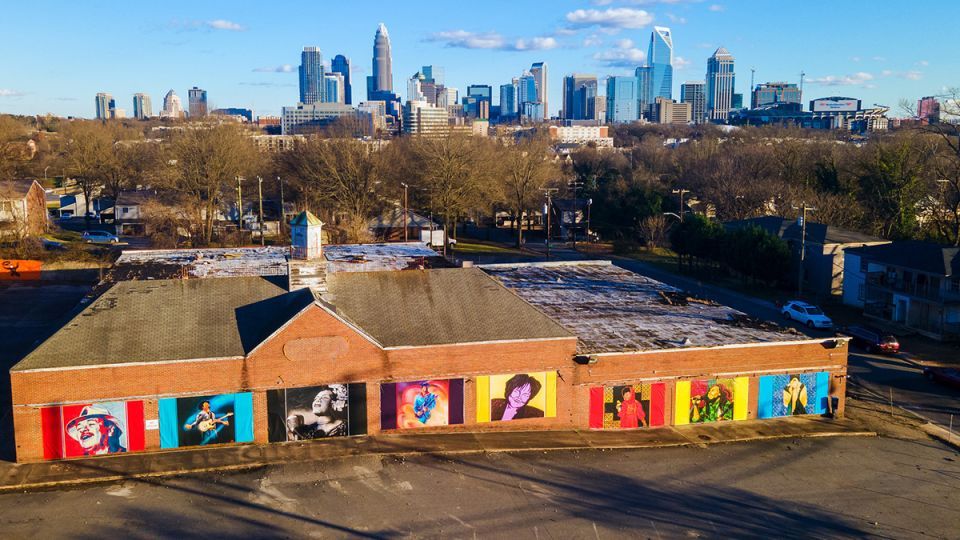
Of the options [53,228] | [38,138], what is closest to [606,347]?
[53,228]

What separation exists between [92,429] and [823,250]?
4259 centimetres

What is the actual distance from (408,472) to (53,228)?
194ft

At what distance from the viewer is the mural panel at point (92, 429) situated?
22.4m

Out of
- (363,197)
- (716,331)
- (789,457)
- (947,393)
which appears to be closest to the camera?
(789,457)

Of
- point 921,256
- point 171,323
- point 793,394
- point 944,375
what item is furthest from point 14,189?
point 944,375

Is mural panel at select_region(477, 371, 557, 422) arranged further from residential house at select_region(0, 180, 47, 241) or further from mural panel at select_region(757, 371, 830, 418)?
residential house at select_region(0, 180, 47, 241)

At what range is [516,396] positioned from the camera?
1001 inches

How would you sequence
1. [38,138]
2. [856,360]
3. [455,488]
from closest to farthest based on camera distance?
[455,488], [856,360], [38,138]

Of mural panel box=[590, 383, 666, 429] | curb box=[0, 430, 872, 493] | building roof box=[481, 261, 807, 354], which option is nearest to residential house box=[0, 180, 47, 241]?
building roof box=[481, 261, 807, 354]

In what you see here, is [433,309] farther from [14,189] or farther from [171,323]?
[14,189]

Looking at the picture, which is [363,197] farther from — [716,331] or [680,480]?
[680,480]

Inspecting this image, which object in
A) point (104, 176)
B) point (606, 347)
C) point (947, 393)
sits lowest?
point (947, 393)

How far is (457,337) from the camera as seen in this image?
25250 mm

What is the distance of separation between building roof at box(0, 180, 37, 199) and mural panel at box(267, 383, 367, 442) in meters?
50.1
